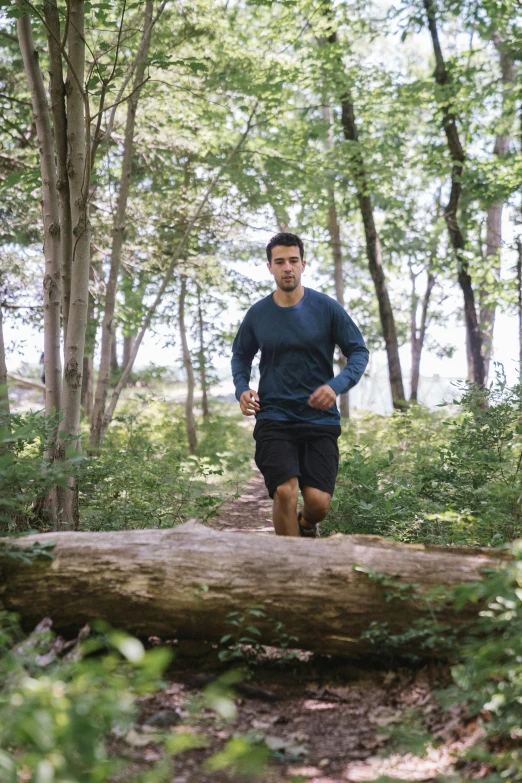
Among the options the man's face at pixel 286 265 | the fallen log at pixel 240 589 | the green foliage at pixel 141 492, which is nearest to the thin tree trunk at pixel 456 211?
the green foliage at pixel 141 492

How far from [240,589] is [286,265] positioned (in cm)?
255

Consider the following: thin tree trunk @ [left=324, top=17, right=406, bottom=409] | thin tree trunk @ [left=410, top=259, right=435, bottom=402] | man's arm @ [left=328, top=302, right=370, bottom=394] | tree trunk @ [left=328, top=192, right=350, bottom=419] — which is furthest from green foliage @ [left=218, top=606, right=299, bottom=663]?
thin tree trunk @ [left=410, top=259, right=435, bottom=402]

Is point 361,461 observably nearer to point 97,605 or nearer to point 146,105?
point 97,605

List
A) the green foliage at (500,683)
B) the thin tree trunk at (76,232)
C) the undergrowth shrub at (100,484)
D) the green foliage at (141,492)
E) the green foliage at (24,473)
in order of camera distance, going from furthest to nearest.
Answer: the green foliage at (141,492)
the thin tree trunk at (76,232)
the undergrowth shrub at (100,484)
the green foliage at (24,473)
the green foliage at (500,683)

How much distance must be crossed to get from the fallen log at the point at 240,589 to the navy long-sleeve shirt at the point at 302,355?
1502 mm

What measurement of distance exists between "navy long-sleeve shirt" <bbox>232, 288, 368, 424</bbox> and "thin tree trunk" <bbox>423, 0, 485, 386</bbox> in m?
9.21

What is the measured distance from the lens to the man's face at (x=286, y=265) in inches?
206

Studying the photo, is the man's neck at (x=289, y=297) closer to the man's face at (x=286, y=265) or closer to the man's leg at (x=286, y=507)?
the man's face at (x=286, y=265)

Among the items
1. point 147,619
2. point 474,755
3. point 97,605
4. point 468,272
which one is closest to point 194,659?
point 147,619

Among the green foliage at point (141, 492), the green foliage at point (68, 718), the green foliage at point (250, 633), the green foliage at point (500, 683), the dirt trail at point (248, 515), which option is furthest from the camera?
the dirt trail at point (248, 515)

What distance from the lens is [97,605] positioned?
3.64 m

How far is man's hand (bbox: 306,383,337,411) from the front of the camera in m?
4.76

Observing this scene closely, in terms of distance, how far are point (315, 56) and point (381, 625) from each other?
10.8 metres

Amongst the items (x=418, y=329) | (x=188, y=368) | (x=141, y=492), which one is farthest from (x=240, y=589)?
(x=418, y=329)
